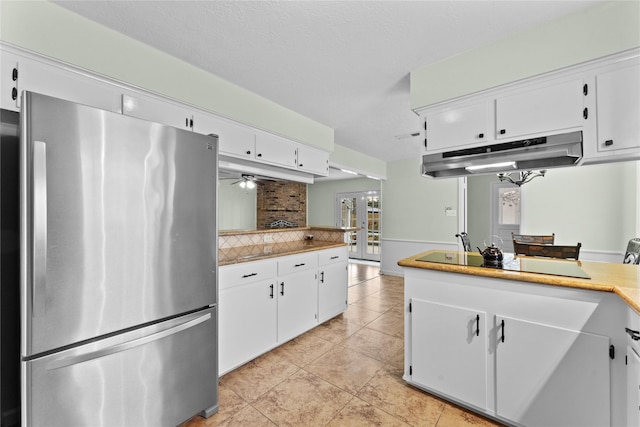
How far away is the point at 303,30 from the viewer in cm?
178

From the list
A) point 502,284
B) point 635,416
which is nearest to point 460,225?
point 502,284

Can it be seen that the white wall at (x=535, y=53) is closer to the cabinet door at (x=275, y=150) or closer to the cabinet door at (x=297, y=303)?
the cabinet door at (x=275, y=150)

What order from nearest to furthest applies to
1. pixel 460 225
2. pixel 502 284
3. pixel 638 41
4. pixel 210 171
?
pixel 638 41 → pixel 502 284 → pixel 210 171 → pixel 460 225

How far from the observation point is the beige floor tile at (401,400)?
1770 millimetres

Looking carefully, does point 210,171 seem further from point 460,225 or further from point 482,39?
point 460,225

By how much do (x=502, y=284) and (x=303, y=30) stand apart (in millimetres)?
2070

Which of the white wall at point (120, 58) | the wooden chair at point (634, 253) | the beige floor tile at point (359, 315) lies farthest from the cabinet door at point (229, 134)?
the wooden chair at point (634, 253)

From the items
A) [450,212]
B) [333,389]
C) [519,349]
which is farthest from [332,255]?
[450,212]

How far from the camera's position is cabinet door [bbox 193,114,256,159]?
7.61 ft

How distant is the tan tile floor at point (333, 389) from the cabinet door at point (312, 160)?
197cm

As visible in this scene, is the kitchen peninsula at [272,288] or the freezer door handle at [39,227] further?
the kitchen peninsula at [272,288]

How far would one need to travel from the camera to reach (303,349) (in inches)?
106

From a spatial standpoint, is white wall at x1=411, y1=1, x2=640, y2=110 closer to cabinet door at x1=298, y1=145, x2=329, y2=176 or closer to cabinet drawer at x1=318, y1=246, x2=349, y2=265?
cabinet door at x1=298, y1=145, x2=329, y2=176

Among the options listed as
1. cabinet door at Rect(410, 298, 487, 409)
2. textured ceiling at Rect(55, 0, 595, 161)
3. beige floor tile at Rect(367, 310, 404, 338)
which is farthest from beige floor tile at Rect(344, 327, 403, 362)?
textured ceiling at Rect(55, 0, 595, 161)
